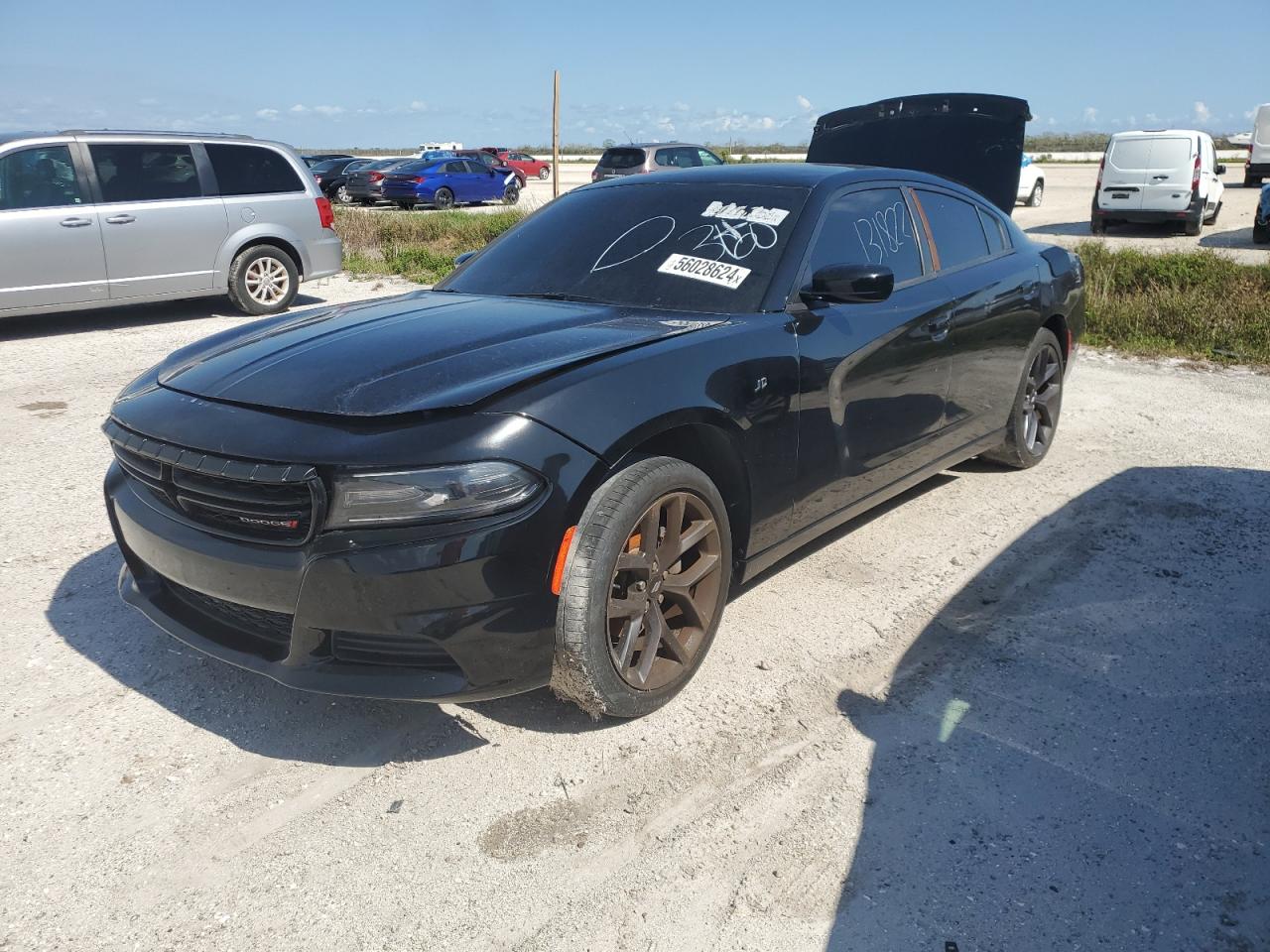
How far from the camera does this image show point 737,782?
9.32 feet

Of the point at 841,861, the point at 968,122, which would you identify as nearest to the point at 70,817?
the point at 841,861

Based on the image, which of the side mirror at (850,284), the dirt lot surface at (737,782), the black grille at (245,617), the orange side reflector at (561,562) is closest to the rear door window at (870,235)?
the side mirror at (850,284)

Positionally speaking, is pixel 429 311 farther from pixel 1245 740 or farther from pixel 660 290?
pixel 1245 740

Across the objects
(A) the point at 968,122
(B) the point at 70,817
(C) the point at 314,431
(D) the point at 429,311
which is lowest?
(B) the point at 70,817

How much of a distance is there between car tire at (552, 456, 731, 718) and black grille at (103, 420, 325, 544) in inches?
27.5

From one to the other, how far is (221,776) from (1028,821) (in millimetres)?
2197

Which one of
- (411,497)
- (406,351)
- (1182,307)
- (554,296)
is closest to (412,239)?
(1182,307)

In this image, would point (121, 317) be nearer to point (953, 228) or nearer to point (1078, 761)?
point (953, 228)

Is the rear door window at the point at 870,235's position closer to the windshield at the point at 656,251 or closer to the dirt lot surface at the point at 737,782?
the windshield at the point at 656,251

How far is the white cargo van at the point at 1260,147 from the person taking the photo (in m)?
27.6

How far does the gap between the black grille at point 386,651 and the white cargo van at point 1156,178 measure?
18442 millimetres

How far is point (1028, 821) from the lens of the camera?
265cm

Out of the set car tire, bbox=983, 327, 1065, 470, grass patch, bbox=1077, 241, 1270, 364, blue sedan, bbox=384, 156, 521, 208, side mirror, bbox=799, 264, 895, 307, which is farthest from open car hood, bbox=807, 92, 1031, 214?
blue sedan, bbox=384, 156, 521, 208

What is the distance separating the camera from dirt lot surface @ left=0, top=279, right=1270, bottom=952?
91.9 inches
